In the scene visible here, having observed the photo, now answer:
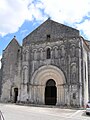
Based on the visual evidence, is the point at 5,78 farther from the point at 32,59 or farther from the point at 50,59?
the point at 50,59

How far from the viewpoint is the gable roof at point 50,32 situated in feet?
88.4

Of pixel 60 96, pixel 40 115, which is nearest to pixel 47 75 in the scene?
pixel 60 96

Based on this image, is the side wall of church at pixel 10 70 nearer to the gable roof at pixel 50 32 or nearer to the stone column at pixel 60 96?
the gable roof at pixel 50 32

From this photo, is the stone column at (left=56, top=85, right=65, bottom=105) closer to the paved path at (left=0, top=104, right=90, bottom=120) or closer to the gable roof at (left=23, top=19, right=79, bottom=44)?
the paved path at (left=0, top=104, right=90, bottom=120)

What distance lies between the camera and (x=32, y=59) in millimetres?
28703

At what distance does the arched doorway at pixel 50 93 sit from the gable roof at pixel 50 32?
5.92 m

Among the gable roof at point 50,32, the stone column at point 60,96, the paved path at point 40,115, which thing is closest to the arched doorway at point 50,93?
the stone column at point 60,96

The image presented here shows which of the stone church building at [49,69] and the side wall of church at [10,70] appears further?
the side wall of church at [10,70]

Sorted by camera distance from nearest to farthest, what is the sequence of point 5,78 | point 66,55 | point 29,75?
1. point 66,55
2. point 29,75
3. point 5,78

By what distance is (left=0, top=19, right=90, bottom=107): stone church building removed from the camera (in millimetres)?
25266

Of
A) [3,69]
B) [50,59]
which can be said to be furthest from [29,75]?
[3,69]

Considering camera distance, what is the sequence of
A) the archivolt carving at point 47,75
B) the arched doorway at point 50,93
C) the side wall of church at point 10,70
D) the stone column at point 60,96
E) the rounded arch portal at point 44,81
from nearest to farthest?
the stone column at point 60,96, the archivolt carving at point 47,75, the rounded arch portal at point 44,81, the arched doorway at point 50,93, the side wall of church at point 10,70

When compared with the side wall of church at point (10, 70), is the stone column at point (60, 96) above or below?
below

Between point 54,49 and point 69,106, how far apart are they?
744 cm
